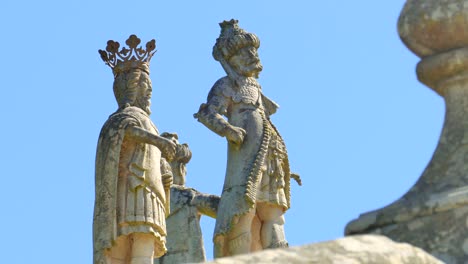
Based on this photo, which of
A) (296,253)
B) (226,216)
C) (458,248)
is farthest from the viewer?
(226,216)

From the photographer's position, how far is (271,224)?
1451 centimetres

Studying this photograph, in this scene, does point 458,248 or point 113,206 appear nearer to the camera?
point 458,248

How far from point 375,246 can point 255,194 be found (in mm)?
9422

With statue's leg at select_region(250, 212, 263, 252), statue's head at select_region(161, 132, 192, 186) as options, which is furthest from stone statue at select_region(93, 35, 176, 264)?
statue's head at select_region(161, 132, 192, 186)

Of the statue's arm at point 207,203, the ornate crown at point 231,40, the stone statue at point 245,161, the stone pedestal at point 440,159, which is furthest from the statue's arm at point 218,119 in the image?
the stone pedestal at point 440,159

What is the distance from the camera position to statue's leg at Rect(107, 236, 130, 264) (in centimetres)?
1314

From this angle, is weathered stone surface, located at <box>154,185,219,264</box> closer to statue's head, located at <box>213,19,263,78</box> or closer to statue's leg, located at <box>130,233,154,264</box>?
statue's head, located at <box>213,19,263,78</box>

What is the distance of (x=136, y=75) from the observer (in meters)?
13.9

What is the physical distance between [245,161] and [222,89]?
2.12 feet

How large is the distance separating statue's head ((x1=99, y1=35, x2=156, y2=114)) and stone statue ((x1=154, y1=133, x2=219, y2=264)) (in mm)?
1170

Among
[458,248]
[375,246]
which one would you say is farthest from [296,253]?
[458,248]

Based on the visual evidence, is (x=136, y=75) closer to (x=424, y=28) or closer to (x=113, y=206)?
(x=113, y=206)

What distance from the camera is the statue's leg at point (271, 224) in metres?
14.4

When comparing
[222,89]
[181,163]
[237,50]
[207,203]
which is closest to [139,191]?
[222,89]
